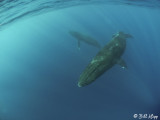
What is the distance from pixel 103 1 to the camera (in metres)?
26.7

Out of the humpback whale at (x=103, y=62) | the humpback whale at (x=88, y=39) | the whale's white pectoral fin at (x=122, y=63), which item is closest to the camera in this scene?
the humpback whale at (x=103, y=62)

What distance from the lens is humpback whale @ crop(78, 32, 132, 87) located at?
34.8 ft

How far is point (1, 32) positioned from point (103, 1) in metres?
13.9

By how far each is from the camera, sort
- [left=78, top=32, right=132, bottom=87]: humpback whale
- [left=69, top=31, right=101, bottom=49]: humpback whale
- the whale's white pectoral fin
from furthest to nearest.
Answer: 1. [left=69, top=31, right=101, bottom=49]: humpback whale
2. the whale's white pectoral fin
3. [left=78, top=32, right=132, bottom=87]: humpback whale

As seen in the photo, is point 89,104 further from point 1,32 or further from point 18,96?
point 1,32

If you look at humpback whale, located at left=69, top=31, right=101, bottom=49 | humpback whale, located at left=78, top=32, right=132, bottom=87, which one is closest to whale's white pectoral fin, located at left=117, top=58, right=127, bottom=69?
humpback whale, located at left=78, top=32, right=132, bottom=87

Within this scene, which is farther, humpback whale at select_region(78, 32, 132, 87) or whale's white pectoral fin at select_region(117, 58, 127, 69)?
whale's white pectoral fin at select_region(117, 58, 127, 69)

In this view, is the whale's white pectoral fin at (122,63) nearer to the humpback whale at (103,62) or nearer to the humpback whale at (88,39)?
the humpback whale at (103,62)

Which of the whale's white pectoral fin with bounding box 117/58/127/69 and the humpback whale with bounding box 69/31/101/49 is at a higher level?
the humpback whale with bounding box 69/31/101/49

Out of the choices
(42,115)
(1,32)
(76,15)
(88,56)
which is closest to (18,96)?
(42,115)

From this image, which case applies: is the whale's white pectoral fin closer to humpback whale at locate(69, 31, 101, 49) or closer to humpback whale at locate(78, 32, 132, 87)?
humpback whale at locate(78, 32, 132, 87)

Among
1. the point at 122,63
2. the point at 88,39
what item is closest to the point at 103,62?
the point at 122,63

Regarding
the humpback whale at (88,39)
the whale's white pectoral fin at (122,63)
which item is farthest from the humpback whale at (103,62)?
the humpback whale at (88,39)

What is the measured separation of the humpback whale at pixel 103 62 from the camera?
10.6 meters
